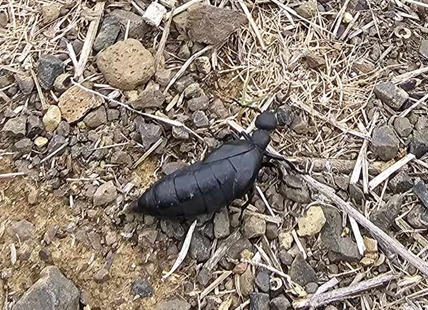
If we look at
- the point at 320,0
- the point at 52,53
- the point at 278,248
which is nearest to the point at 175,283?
the point at 278,248

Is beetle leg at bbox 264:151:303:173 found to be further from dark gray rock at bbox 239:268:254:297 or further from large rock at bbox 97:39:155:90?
large rock at bbox 97:39:155:90

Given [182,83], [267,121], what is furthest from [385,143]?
[182,83]

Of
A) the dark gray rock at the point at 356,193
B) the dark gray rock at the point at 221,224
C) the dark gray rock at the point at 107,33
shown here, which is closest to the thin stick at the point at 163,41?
the dark gray rock at the point at 107,33

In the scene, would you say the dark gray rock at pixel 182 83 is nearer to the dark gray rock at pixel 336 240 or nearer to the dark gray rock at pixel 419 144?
the dark gray rock at pixel 336 240

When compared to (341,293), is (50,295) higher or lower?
higher

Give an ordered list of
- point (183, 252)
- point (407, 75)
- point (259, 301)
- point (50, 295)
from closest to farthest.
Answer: point (50, 295) < point (259, 301) < point (183, 252) < point (407, 75)

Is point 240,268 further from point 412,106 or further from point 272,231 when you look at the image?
point 412,106

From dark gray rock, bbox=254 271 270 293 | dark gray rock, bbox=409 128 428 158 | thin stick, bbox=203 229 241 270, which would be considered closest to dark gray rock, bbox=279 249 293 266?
dark gray rock, bbox=254 271 270 293
